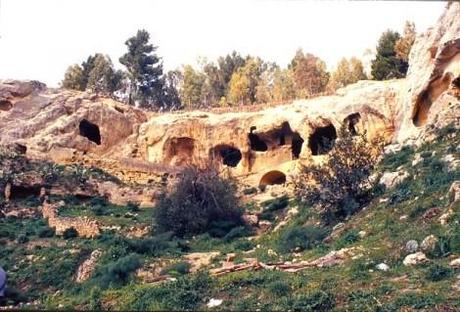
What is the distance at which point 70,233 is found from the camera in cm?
2620

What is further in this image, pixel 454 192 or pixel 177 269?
pixel 177 269

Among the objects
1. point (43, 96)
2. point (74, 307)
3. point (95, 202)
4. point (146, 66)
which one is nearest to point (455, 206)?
point (74, 307)

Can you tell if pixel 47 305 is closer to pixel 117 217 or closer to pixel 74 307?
pixel 74 307

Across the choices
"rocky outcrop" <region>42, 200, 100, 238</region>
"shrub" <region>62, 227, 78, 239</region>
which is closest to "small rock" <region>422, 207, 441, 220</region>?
"rocky outcrop" <region>42, 200, 100, 238</region>

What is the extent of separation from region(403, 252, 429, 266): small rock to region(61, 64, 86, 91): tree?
1775 inches

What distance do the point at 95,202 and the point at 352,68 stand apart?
3344 cm

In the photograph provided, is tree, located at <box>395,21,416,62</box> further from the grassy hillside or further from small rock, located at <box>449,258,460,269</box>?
small rock, located at <box>449,258,460,269</box>

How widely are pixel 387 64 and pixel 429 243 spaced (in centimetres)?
3090

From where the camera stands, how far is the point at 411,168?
2384 centimetres

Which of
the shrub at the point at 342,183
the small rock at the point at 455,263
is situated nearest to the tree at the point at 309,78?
the shrub at the point at 342,183

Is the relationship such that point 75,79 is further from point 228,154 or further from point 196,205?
point 196,205

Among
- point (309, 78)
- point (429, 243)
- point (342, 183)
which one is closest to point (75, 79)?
point (309, 78)

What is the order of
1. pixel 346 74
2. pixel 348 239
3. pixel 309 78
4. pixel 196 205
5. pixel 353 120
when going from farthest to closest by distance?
1. pixel 346 74
2. pixel 309 78
3. pixel 353 120
4. pixel 196 205
5. pixel 348 239

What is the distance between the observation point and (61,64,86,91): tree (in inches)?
2178
